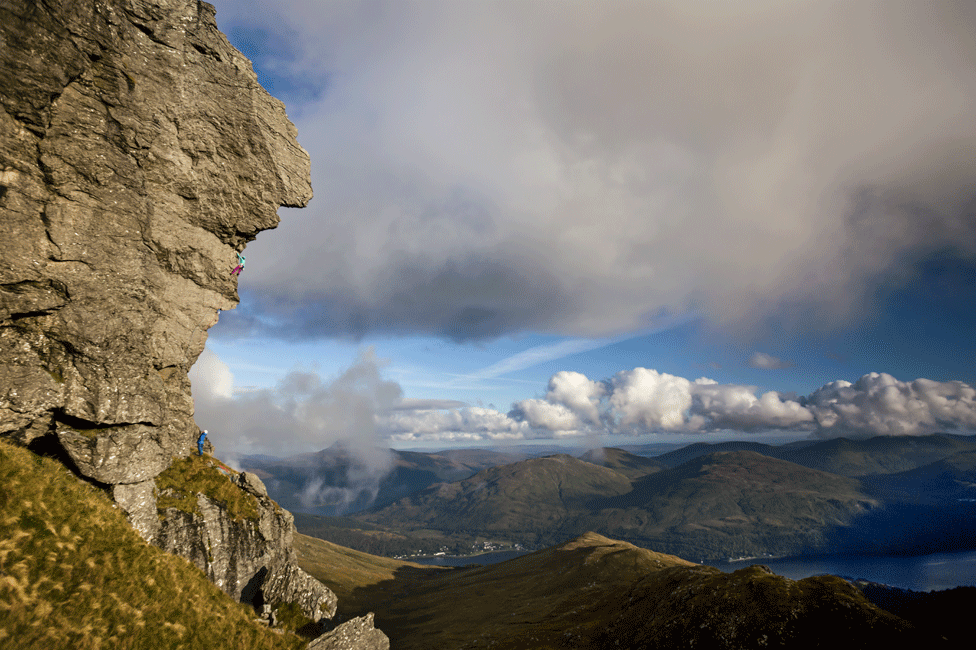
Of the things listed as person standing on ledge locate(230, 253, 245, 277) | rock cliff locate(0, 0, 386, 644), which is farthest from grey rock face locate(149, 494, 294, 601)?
person standing on ledge locate(230, 253, 245, 277)

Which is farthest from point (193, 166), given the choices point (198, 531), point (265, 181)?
point (198, 531)

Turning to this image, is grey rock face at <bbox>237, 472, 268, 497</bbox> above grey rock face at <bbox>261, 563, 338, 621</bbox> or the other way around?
above

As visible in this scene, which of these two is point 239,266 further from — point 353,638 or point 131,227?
point 353,638

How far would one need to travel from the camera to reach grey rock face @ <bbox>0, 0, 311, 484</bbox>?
21.8 m

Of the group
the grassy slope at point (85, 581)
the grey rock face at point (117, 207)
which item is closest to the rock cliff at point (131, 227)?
the grey rock face at point (117, 207)

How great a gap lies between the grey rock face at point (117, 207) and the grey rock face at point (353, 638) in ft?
51.2

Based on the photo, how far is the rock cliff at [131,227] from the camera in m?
21.9

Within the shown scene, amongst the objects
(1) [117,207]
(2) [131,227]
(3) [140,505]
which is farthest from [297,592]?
(1) [117,207]

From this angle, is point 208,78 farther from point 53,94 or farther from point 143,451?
point 143,451

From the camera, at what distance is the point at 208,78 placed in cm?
2984

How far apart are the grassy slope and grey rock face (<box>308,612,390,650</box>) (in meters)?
5.30

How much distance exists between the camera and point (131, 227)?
84.8 ft

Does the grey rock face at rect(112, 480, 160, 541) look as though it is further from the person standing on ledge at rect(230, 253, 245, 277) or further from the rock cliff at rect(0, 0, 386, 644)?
the person standing on ledge at rect(230, 253, 245, 277)

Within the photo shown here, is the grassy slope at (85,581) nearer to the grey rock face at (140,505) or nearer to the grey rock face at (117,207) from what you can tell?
the grey rock face at (140,505)
